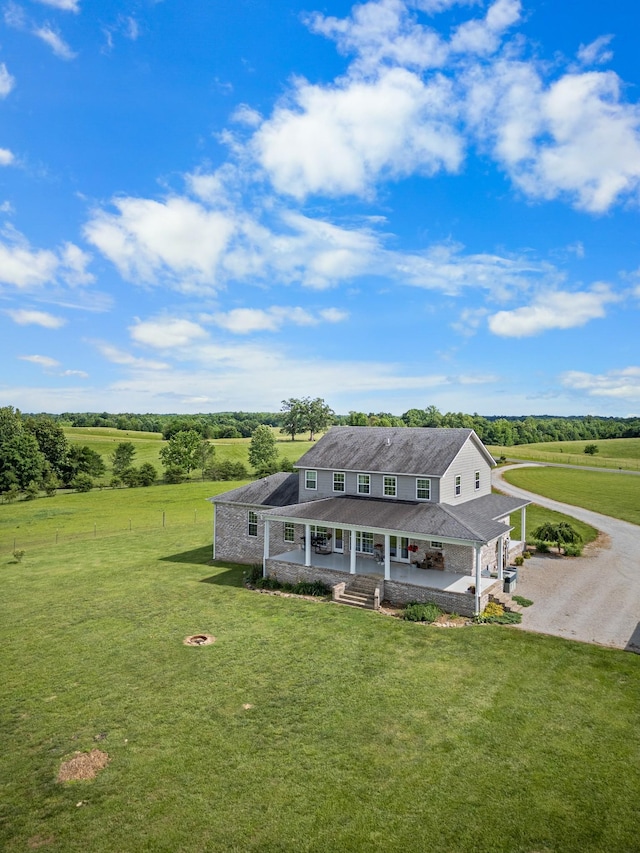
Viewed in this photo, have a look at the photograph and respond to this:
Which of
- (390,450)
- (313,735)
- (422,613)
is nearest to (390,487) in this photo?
(390,450)

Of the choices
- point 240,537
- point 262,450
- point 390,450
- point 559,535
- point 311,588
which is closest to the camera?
point 311,588

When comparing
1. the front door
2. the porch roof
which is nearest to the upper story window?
the porch roof

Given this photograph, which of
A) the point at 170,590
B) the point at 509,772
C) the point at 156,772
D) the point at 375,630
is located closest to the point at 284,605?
the point at 375,630

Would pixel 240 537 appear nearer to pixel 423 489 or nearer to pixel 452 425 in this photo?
pixel 423 489

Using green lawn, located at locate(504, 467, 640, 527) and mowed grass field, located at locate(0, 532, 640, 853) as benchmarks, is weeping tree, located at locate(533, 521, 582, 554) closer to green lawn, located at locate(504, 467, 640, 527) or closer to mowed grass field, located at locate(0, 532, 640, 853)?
green lawn, located at locate(504, 467, 640, 527)

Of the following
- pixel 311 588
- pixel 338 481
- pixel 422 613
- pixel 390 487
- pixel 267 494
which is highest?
pixel 338 481

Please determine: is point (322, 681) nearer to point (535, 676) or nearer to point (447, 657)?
point (447, 657)

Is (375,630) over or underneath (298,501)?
underneath
